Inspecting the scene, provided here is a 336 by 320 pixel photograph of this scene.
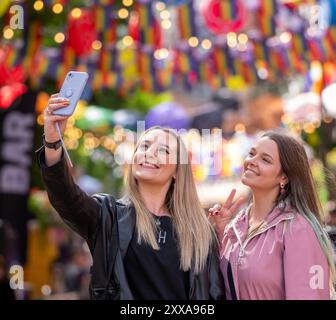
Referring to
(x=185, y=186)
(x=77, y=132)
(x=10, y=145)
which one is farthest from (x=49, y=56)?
(x=185, y=186)

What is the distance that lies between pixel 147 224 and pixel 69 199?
35 cm

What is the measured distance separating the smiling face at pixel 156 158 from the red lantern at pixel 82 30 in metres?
5.55

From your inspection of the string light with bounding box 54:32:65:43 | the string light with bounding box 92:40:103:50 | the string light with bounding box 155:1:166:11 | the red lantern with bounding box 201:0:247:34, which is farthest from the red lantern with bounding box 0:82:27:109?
the red lantern with bounding box 201:0:247:34

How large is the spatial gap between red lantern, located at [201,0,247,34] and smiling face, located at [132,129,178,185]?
5.63 metres

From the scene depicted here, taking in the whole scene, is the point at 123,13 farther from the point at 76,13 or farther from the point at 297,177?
the point at 297,177

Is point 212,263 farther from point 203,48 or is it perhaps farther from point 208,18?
point 203,48

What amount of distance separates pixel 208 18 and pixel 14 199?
2922 mm

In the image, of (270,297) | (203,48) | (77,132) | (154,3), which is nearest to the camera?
(270,297)

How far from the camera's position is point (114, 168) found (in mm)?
16234

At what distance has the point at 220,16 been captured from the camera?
925 cm

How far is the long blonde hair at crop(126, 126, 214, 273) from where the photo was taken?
11.1 feet

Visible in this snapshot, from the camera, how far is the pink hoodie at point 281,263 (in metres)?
3.33

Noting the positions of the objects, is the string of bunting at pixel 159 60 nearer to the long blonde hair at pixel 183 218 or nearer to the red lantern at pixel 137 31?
the red lantern at pixel 137 31

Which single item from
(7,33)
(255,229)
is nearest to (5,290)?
(255,229)
